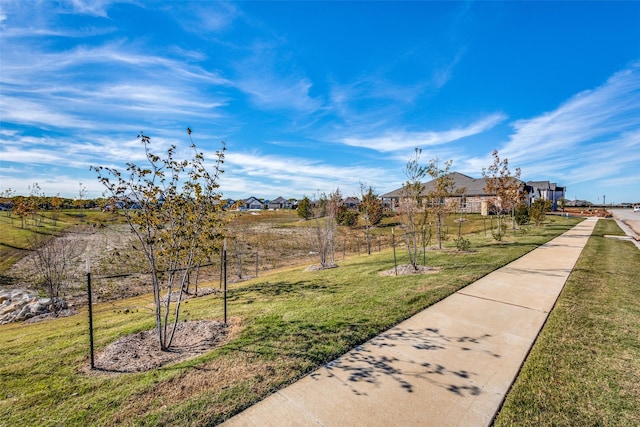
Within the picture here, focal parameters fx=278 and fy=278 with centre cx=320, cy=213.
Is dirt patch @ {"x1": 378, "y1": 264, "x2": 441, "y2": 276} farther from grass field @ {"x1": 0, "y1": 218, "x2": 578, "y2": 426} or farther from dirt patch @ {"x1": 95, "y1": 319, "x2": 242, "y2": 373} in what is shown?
dirt patch @ {"x1": 95, "y1": 319, "x2": 242, "y2": 373}

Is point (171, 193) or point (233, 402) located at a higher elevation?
point (171, 193)

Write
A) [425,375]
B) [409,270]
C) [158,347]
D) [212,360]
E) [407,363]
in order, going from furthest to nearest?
[409,270], [158,347], [212,360], [407,363], [425,375]

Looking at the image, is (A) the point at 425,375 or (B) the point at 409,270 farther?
(B) the point at 409,270

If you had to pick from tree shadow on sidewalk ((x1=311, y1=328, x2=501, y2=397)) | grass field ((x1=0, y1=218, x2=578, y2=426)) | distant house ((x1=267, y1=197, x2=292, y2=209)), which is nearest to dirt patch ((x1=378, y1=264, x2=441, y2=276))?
grass field ((x1=0, y1=218, x2=578, y2=426))

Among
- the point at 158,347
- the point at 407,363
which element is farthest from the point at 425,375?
the point at 158,347

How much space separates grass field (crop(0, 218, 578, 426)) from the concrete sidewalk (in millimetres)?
284

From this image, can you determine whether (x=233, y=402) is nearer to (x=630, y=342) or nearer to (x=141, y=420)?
(x=141, y=420)

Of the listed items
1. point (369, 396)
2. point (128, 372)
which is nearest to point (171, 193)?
point (128, 372)

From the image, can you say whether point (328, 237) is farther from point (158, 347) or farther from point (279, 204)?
point (279, 204)

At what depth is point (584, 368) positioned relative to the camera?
12.0 feet

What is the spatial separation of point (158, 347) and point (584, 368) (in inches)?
250

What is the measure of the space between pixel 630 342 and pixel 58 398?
8.04 m

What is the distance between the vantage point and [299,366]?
3.82 m

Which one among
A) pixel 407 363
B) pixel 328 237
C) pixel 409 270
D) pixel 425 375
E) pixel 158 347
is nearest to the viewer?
pixel 425 375
